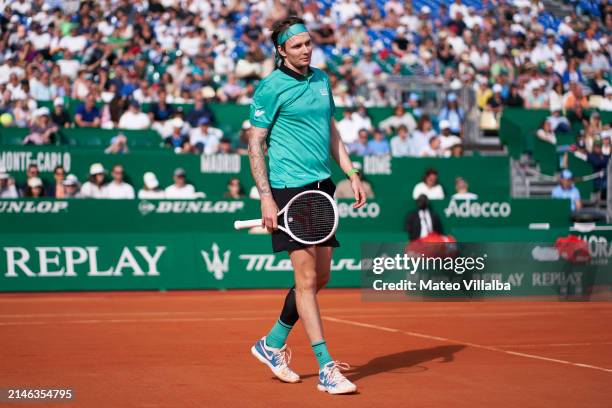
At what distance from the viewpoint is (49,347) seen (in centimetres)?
960

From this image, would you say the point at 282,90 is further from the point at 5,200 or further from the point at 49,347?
the point at 5,200

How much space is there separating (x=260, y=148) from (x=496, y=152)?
56.0 feet

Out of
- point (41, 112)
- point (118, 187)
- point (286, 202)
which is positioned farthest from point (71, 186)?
point (286, 202)

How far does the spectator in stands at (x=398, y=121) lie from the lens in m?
22.0

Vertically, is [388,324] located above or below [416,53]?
below

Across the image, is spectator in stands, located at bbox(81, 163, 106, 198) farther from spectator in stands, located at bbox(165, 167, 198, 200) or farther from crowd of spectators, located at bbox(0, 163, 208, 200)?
spectator in stands, located at bbox(165, 167, 198, 200)

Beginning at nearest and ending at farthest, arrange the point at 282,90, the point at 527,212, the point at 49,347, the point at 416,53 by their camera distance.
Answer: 1. the point at 282,90
2. the point at 49,347
3. the point at 527,212
4. the point at 416,53

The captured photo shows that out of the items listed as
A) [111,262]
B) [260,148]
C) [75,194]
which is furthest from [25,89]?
[260,148]

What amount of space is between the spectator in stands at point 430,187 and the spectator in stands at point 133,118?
533cm

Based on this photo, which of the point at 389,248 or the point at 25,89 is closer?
the point at 389,248

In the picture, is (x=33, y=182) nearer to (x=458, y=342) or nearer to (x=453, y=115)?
(x=453, y=115)

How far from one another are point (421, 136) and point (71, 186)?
7.31 m

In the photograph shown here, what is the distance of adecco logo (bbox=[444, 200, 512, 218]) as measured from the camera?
19.4 metres

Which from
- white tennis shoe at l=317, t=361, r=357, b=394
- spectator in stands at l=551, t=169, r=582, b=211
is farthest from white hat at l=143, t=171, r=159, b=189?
white tennis shoe at l=317, t=361, r=357, b=394
